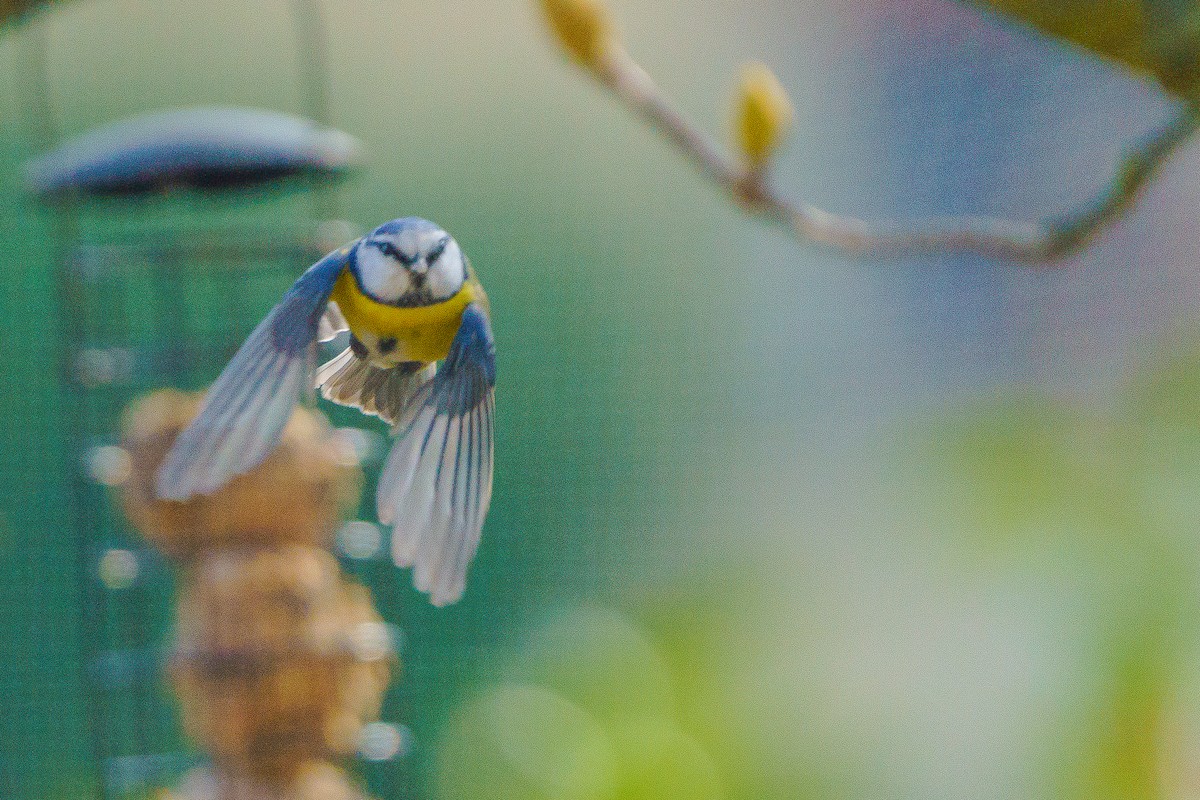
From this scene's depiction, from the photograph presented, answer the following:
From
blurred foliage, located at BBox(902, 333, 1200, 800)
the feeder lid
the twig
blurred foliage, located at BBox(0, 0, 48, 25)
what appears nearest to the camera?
the twig

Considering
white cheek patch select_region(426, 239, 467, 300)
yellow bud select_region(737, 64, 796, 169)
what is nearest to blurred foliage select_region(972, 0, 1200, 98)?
yellow bud select_region(737, 64, 796, 169)

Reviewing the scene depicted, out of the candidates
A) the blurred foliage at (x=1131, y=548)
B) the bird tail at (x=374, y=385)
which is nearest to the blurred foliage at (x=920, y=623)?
the blurred foliage at (x=1131, y=548)

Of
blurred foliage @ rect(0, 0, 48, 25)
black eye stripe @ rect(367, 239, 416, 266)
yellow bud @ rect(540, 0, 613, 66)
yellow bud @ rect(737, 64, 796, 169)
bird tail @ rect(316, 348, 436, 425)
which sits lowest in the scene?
bird tail @ rect(316, 348, 436, 425)

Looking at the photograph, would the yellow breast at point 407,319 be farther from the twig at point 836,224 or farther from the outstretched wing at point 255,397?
the twig at point 836,224

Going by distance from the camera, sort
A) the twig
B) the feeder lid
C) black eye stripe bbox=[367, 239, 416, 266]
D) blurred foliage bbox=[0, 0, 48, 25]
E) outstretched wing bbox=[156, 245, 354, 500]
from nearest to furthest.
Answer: outstretched wing bbox=[156, 245, 354, 500] → black eye stripe bbox=[367, 239, 416, 266] → the twig → blurred foliage bbox=[0, 0, 48, 25] → the feeder lid

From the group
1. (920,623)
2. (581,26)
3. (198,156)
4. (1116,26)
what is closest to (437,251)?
(581,26)

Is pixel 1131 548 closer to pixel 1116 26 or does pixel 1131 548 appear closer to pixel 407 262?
pixel 1116 26

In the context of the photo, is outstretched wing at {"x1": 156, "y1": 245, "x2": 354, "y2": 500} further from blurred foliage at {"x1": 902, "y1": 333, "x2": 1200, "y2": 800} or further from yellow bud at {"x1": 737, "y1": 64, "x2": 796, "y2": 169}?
blurred foliage at {"x1": 902, "y1": 333, "x2": 1200, "y2": 800}
